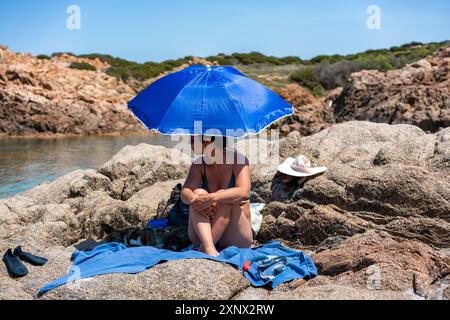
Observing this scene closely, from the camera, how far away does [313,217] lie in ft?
18.7

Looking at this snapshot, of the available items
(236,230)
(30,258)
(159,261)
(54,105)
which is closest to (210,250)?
(236,230)

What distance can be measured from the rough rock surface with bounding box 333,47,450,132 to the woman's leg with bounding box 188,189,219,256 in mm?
15859

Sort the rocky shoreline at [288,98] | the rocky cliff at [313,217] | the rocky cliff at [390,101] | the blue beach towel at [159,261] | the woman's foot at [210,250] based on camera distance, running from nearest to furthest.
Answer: the rocky cliff at [313,217], the blue beach towel at [159,261], the woman's foot at [210,250], the rocky cliff at [390,101], the rocky shoreline at [288,98]

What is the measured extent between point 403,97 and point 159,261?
780 inches

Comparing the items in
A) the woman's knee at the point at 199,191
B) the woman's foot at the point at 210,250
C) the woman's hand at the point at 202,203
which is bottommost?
the woman's foot at the point at 210,250

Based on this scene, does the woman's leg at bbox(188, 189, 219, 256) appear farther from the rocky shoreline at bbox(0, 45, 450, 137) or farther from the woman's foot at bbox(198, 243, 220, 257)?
the rocky shoreline at bbox(0, 45, 450, 137)

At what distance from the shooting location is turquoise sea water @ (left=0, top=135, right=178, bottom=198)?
48.5ft

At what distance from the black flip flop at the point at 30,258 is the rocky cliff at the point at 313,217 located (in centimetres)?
10

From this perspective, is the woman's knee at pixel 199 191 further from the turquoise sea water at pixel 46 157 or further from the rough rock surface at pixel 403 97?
the rough rock surface at pixel 403 97

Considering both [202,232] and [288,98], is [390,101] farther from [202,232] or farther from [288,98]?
[202,232]

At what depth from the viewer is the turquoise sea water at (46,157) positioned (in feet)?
48.5

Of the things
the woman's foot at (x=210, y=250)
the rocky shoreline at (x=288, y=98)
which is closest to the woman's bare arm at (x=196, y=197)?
the woman's foot at (x=210, y=250)

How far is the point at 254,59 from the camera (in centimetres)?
6975
